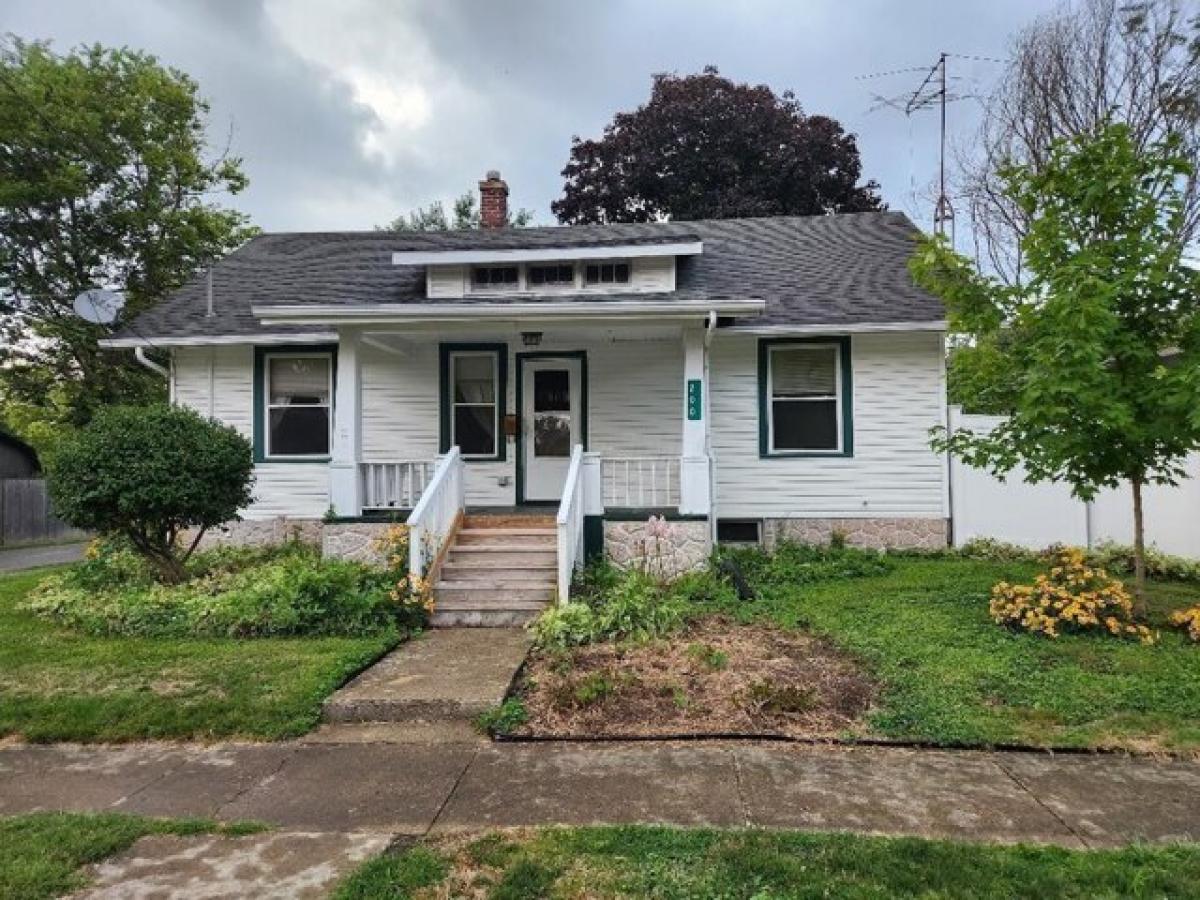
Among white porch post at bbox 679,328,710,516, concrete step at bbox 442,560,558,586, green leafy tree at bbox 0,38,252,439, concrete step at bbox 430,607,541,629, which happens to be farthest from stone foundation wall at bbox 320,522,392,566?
green leafy tree at bbox 0,38,252,439

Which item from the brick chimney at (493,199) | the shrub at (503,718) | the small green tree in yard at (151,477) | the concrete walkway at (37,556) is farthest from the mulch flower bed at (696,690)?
the concrete walkway at (37,556)

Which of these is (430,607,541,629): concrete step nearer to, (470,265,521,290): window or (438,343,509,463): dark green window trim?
(438,343,509,463): dark green window trim

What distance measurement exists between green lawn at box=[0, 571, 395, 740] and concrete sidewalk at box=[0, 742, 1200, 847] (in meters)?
0.22

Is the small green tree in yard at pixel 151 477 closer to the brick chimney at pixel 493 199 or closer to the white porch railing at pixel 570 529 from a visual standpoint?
the white porch railing at pixel 570 529

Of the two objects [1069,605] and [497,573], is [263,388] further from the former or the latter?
[1069,605]

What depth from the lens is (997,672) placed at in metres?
5.30

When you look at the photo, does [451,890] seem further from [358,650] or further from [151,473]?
[151,473]

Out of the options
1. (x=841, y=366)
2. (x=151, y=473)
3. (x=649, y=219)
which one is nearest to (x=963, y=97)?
(x=841, y=366)

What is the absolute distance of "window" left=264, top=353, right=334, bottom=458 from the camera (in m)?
11.0

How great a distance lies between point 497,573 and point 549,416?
11.1ft

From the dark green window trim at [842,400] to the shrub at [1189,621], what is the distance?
15.0 ft

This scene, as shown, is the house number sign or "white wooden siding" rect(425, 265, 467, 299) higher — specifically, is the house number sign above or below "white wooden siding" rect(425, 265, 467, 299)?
below

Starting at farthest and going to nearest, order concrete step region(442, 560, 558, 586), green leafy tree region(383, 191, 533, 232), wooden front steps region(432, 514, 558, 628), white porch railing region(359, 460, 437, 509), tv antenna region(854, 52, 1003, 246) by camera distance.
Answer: green leafy tree region(383, 191, 533, 232) → tv antenna region(854, 52, 1003, 246) → white porch railing region(359, 460, 437, 509) → concrete step region(442, 560, 558, 586) → wooden front steps region(432, 514, 558, 628)

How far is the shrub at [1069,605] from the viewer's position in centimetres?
609
